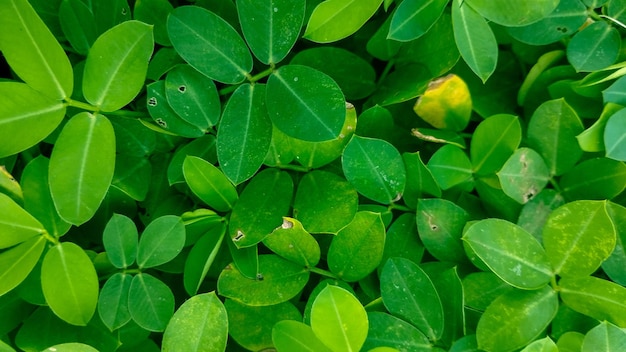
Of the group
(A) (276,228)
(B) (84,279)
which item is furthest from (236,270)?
(B) (84,279)

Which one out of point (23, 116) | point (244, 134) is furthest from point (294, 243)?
point (23, 116)

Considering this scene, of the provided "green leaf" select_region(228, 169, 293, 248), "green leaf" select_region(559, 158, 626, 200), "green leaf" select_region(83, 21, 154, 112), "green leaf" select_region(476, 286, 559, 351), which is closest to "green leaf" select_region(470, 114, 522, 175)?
"green leaf" select_region(559, 158, 626, 200)

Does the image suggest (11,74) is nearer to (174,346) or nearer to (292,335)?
(174,346)

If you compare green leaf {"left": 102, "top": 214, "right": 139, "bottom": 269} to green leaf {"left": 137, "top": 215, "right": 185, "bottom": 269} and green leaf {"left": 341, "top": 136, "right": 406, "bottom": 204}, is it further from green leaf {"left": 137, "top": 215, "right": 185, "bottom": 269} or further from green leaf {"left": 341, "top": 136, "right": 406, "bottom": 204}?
green leaf {"left": 341, "top": 136, "right": 406, "bottom": 204}

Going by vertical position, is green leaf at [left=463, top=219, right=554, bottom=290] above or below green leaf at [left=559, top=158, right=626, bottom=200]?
below

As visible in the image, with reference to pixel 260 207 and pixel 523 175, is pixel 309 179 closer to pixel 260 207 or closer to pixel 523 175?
pixel 260 207
